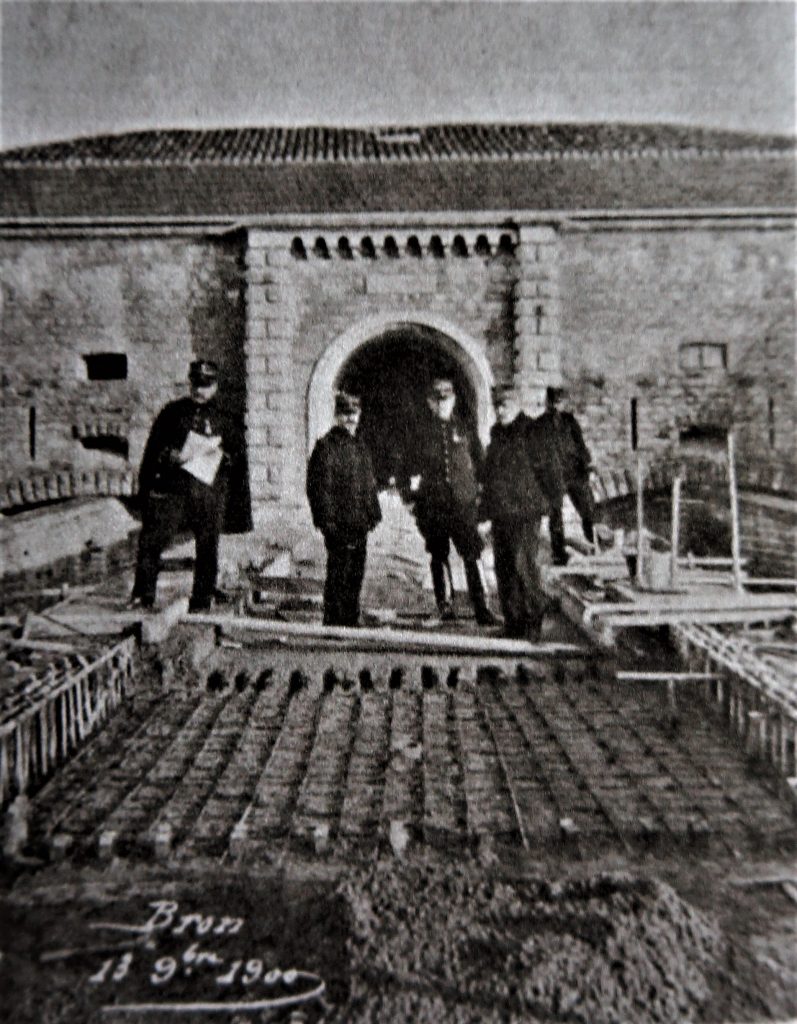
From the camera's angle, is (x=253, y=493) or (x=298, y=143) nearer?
(x=253, y=493)

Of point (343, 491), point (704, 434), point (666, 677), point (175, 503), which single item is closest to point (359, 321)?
point (343, 491)

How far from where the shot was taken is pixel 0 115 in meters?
4.34

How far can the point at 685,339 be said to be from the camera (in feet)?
Answer: 18.2

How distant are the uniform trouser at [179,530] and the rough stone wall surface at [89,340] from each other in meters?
0.52

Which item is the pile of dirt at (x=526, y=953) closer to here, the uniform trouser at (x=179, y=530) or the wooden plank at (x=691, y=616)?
the wooden plank at (x=691, y=616)

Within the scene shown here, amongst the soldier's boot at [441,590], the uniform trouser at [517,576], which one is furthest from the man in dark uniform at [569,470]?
the soldier's boot at [441,590]

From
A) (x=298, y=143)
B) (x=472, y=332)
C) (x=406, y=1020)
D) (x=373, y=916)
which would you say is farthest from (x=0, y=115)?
(x=406, y=1020)

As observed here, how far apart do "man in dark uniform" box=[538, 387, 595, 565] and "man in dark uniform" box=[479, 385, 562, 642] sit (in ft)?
0.28

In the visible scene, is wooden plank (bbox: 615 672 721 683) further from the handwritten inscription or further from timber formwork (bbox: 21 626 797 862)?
the handwritten inscription

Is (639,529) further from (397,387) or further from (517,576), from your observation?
(397,387)

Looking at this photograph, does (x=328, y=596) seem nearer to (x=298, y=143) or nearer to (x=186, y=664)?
(x=186, y=664)

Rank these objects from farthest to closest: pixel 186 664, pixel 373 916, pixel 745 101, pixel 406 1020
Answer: pixel 186 664
pixel 745 101
pixel 373 916
pixel 406 1020

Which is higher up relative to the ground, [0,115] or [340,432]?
[0,115]

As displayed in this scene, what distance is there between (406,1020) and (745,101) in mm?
4677
